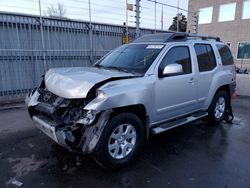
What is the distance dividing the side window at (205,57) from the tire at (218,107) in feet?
2.55

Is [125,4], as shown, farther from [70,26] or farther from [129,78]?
[129,78]

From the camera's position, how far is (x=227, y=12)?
20781 mm

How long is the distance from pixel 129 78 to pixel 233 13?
21459 mm

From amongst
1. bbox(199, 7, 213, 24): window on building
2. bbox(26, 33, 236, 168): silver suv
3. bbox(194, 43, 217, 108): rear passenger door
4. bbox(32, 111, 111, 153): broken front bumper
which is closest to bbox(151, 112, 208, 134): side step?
bbox(26, 33, 236, 168): silver suv

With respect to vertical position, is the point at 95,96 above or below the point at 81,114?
above

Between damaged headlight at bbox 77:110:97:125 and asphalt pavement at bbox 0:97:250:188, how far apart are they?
0.81 m

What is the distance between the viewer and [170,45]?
377 cm

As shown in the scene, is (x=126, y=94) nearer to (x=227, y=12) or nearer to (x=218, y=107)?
(x=218, y=107)

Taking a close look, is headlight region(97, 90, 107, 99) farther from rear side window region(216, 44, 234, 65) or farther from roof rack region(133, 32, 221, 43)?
rear side window region(216, 44, 234, 65)

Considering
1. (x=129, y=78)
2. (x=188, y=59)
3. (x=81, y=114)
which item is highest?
(x=188, y=59)

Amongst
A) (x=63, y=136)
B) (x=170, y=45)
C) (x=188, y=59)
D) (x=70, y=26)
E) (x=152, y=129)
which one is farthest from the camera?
(x=70, y=26)

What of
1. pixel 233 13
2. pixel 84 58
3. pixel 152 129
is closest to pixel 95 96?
pixel 152 129

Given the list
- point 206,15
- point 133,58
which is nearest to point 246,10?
point 206,15

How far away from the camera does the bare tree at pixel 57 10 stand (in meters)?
7.86
